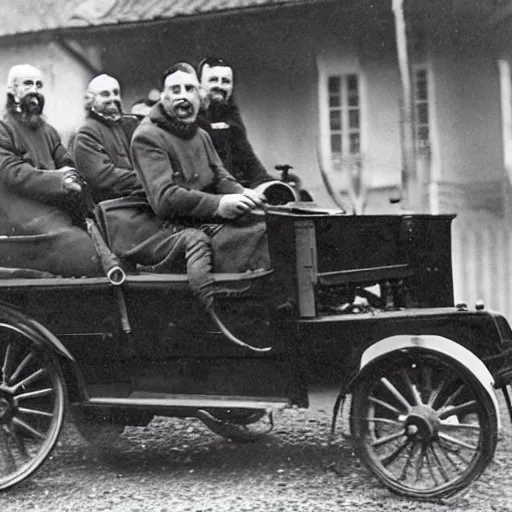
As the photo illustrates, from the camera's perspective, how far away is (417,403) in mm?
4242

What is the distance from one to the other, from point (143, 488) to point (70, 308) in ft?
3.15

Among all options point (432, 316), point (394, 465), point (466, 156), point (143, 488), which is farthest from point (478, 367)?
point (466, 156)

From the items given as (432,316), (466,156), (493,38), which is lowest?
(432,316)

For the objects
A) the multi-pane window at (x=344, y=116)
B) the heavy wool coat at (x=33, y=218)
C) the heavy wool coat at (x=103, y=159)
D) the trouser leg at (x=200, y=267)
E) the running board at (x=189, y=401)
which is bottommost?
the running board at (x=189, y=401)

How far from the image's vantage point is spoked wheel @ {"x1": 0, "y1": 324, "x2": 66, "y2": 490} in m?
4.62

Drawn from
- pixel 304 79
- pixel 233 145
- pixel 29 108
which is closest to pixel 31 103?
pixel 29 108

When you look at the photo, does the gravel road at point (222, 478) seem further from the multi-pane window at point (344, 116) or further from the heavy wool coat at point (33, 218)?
the multi-pane window at point (344, 116)

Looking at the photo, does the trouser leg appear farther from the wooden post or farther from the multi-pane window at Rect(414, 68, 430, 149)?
the multi-pane window at Rect(414, 68, 430, 149)

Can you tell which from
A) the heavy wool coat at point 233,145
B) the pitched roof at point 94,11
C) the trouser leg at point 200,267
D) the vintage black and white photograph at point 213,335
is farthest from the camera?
the pitched roof at point 94,11

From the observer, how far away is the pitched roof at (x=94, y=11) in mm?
8991

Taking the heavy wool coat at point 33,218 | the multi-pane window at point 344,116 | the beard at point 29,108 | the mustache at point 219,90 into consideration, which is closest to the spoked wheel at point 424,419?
the heavy wool coat at point 33,218

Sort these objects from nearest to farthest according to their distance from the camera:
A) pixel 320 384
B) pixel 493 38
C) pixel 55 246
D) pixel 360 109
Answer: pixel 320 384 → pixel 55 246 → pixel 493 38 → pixel 360 109

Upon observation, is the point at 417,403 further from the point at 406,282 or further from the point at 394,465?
the point at 406,282

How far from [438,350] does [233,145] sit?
A: 99.9 inches
